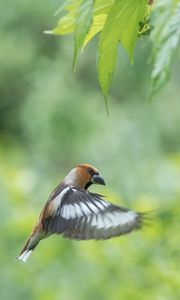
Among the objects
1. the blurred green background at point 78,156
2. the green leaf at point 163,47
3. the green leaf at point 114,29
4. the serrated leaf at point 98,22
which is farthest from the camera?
the blurred green background at point 78,156

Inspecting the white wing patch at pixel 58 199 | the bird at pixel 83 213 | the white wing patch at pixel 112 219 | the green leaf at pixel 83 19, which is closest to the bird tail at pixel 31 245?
the bird at pixel 83 213

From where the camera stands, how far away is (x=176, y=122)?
7.51 meters

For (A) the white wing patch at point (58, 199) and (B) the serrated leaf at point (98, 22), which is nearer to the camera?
(B) the serrated leaf at point (98, 22)

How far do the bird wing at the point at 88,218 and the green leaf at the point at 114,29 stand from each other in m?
0.20

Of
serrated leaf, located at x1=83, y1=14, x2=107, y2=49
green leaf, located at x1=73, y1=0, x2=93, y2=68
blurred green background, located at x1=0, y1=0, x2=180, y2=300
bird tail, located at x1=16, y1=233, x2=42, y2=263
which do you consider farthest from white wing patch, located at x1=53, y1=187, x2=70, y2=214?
blurred green background, located at x1=0, y1=0, x2=180, y2=300

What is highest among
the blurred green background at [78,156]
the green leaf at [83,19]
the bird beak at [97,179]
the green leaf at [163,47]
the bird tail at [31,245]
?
the green leaf at [83,19]

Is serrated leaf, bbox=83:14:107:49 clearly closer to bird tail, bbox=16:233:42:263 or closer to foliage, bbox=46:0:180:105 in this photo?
foliage, bbox=46:0:180:105

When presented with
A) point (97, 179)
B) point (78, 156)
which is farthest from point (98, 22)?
point (78, 156)

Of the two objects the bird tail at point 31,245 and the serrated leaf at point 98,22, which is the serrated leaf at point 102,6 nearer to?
the serrated leaf at point 98,22

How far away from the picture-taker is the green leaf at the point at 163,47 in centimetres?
82

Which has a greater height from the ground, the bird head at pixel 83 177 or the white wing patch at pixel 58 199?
the bird head at pixel 83 177

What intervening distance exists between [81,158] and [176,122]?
109 centimetres

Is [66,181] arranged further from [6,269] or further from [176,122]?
[176,122]

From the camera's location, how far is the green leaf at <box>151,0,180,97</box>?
82 cm
